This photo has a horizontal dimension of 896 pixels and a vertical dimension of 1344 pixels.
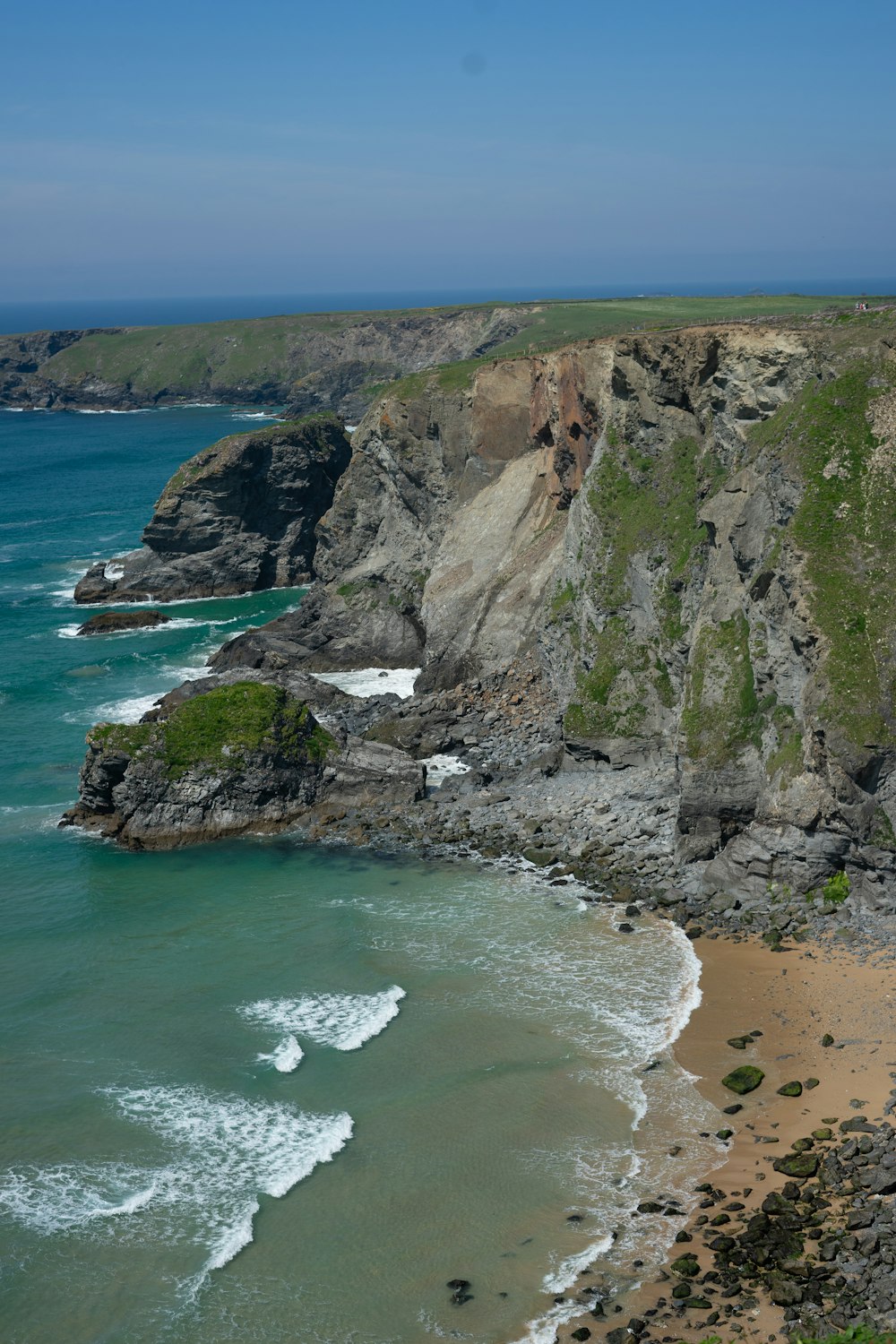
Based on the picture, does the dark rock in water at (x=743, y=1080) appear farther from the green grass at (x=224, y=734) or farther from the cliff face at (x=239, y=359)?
the cliff face at (x=239, y=359)

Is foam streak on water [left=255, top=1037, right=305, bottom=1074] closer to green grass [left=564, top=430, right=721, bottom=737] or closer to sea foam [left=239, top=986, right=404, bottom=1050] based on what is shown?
sea foam [left=239, top=986, right=404, bottom=1050]

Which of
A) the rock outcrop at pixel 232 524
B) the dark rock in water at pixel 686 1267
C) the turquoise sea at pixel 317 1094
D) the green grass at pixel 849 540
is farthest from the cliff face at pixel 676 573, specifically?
the dark rock in water at pixel 686 1267

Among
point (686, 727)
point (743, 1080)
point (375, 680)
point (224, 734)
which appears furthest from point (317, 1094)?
point (375, 680)

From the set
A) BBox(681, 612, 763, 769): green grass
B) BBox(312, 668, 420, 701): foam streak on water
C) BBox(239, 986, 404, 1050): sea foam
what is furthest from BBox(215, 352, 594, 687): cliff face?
BBox(239, 986, 404, 1050): sea foam

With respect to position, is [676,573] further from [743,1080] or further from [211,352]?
[211,352]

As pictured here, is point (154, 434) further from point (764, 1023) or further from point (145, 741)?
point (764, 1023)
